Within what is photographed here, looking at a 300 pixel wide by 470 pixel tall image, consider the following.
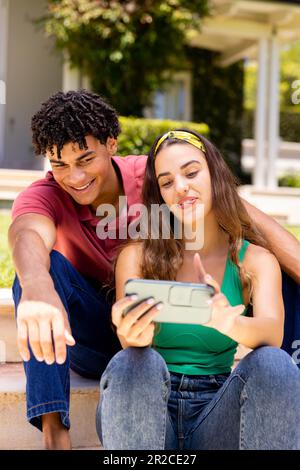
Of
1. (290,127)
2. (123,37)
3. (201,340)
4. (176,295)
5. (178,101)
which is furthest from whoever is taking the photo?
(290,127)

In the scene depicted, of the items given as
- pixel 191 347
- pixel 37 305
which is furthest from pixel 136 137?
pixel 37 305

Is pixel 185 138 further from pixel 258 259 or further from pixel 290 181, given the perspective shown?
pixel 290 181

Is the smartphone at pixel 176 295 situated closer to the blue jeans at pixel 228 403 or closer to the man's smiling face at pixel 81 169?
the blue jeans at pixel 228 403

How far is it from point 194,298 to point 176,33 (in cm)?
697

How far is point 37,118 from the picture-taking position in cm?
239

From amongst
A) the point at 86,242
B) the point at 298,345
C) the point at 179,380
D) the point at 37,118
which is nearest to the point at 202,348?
the point at 179,380

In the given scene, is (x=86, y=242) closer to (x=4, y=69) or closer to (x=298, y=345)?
(x=298, y=345)

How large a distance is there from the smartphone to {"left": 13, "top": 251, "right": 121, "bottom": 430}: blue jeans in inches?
17.2

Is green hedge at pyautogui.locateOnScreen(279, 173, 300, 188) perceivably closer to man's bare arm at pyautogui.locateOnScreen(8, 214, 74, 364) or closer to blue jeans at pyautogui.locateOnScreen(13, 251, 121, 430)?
blue jeans at pyautogui.locateOnScreen(13, 251, 121, 430)

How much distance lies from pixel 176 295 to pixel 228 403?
1.30 ft

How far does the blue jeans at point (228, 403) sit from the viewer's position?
1.74m

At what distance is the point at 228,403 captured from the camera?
6.05ft

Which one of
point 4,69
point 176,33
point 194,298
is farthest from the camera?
point 4,69

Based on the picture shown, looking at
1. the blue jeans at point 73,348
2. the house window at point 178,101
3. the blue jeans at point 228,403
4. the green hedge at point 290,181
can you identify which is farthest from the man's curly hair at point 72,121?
the green hedge at point 290,181
